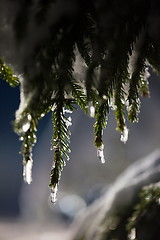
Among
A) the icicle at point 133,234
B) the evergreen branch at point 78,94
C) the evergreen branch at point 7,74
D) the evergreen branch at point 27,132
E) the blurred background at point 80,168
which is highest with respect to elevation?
the blurred background at point 80,168

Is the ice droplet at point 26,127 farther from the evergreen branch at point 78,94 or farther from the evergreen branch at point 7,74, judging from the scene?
the evergreen branch at point 7,74

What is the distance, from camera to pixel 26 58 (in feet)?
4.13

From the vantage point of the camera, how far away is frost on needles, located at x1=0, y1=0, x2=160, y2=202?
1249mm

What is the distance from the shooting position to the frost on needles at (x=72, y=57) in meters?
1.25

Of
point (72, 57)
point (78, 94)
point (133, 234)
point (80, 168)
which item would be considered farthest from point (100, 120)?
point (80, 168)

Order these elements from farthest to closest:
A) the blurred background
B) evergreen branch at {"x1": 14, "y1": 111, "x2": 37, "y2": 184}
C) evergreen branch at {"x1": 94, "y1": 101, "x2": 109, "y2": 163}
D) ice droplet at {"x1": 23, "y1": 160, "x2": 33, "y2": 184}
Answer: the blurred background, evergreen branch at {"x1": 94, "y1": 101, "x2": 109, "y2": 163}, ice droplet at {"x1": 23, "y1": 160, "x2": 33, "y2": 184}, evergreen branch at {"x1": 14, "y1": 111, "x2": 37, "y2": 184}

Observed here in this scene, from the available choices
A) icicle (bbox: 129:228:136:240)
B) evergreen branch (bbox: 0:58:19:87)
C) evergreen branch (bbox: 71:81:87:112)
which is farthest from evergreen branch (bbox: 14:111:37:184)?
icicle (bbox: 129:228:136:240)

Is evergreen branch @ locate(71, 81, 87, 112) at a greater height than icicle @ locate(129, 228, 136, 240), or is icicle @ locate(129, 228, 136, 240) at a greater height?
evergreen branch @ locate(71, 81, 87, 112)

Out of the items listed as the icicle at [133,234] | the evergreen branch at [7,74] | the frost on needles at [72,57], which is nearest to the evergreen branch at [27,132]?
the frost on needles at [72,57]

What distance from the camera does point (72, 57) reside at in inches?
53.4

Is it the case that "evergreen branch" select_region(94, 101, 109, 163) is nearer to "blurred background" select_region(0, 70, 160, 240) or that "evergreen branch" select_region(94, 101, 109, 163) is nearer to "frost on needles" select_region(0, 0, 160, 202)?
"frost on needles" select_region(0, 0, 160, 202)

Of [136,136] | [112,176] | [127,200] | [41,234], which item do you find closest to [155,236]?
[127,200]

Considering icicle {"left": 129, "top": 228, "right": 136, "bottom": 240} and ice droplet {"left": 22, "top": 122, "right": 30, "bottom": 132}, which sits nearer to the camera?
ice droplet {"left": 22, "top": 122, "right": 30, "bottom": 132}

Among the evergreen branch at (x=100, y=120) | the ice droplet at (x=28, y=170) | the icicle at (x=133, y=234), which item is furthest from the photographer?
the icicle at (x=133, y=234)
